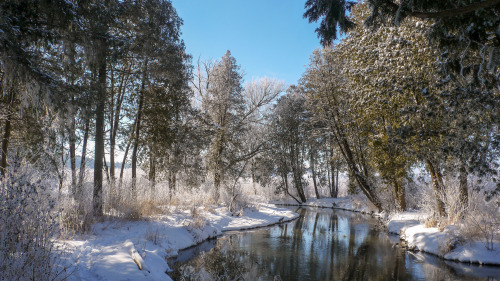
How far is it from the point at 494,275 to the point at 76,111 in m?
10.6

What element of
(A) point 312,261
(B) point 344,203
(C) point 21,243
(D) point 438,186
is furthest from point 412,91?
(B) point 344,203

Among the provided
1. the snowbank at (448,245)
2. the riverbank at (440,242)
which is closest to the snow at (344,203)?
the riverbank at (440,242)

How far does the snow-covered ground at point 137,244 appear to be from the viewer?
202 inches

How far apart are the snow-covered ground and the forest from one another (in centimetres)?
51

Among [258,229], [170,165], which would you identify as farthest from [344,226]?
[170,165]

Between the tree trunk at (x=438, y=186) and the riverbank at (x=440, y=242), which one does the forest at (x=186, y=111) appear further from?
the riverbank at (x=440, y=242)

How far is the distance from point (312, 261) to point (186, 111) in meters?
9.63

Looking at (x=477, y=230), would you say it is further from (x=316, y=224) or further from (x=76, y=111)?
(x=76, y=111)

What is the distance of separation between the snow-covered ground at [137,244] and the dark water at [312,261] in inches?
20.3

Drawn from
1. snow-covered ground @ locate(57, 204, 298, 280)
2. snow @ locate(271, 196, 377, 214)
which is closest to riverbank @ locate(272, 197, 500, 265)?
snow-covered ground @ locate(57, 204, 298, 280)

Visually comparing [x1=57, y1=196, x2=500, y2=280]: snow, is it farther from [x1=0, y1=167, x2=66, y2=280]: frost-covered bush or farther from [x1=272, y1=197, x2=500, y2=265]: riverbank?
[x1=0, y1=167, x2=66, y2=280]: frost-covered bush

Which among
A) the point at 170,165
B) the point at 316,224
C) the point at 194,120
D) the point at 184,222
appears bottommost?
the point at 316,224

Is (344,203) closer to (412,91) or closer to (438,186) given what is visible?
(438,186)

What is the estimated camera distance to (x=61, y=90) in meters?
6.73
